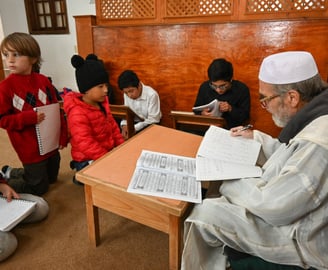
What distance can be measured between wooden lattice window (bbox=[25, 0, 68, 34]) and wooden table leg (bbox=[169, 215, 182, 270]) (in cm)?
393

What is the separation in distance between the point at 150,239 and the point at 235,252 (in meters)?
0.73

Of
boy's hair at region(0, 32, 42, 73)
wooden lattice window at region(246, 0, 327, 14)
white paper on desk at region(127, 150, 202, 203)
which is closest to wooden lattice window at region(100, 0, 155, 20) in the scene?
wooden lattice window at region(246, 0, 327, 14)

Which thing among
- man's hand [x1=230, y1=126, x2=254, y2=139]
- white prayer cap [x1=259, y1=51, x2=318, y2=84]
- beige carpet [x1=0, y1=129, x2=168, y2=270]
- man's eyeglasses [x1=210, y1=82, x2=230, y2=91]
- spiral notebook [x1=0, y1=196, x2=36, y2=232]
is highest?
white prayer cap [x1=259, y1=51, x2=318, y2=84]

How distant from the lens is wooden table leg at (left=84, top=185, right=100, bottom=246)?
127cm

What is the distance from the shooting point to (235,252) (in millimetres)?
921

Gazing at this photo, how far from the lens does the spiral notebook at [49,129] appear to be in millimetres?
1789

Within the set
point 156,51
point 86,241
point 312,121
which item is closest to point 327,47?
point 156,51

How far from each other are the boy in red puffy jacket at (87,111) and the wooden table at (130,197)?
1.51ft

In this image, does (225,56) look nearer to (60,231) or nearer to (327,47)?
(327,47)

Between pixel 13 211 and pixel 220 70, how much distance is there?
1.71m

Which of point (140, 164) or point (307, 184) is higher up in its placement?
point (307, 184)

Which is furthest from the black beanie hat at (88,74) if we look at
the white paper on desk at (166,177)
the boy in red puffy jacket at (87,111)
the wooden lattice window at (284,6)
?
the wooden lattice window at (284,6)

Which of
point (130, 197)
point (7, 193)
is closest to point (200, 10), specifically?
point (130, 197)

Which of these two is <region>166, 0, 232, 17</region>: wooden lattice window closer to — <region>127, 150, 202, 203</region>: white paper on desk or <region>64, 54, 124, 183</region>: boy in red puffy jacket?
<region>64, 54, 124, 183</region>: boy in red puffy jacket
